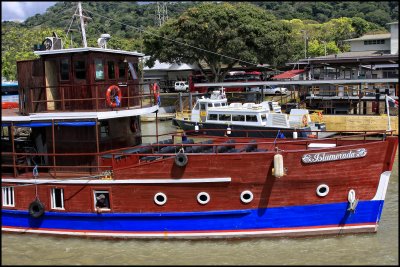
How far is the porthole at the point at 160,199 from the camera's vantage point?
11555mm

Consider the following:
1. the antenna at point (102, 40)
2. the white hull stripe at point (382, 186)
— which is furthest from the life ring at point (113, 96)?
the white hull stripe at point (382, 186)

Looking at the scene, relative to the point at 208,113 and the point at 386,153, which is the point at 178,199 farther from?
the point at 208,113

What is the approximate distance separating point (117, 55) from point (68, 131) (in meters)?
2.51

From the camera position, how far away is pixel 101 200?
12055mm

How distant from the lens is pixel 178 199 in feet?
37.9

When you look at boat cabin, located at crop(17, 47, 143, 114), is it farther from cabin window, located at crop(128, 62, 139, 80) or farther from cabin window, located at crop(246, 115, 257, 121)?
cabin window, located at crop(246, 115, 257, 121)

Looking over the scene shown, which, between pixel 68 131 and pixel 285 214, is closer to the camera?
pixel 285 214

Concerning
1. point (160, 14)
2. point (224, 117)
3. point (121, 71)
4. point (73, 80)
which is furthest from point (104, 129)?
point (160, 14)

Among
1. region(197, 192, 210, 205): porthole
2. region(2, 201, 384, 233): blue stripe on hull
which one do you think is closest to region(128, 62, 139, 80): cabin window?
region(2, 201, 384, 233): blue stripe on hull

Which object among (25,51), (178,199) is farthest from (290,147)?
(25,51)

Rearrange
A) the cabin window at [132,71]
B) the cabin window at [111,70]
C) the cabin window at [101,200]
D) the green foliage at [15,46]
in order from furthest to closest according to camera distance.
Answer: the green foliage at [15,46] → the cabin window at [132,71] → the cabin window at [111,70] → the cabin window at [101,200]

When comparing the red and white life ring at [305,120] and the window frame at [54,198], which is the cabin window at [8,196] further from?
the red and white life ring at [305,120]

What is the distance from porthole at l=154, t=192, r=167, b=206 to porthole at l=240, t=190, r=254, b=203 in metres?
1.86

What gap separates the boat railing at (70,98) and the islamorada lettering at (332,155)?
4.89 metres
